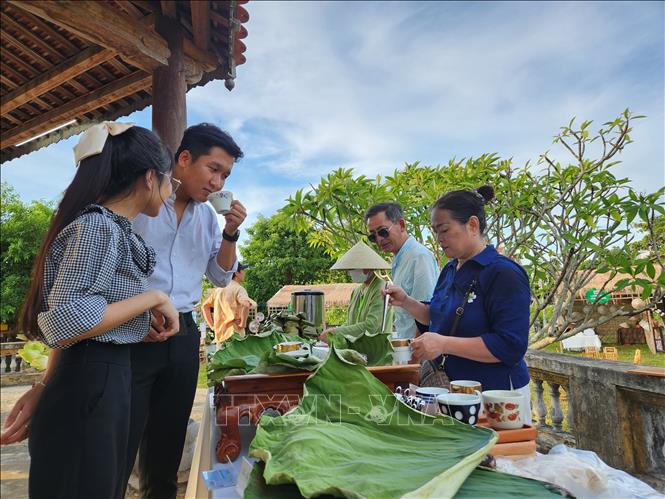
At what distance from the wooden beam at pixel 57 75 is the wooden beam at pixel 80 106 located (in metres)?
0.28

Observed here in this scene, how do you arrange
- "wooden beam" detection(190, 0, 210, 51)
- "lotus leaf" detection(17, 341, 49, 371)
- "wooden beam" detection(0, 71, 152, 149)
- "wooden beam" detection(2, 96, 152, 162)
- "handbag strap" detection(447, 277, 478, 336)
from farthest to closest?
"wooden beam" detection(2, 96, 152, 162) < "wooden beam" detection(0, 71, 152, 149) < "wooden beam" detection(190, 0, 210, 51) < "lotus leaf" detection(17, 341, 49, 371) < "handbag strap" detection(447, 277, 478, 336)

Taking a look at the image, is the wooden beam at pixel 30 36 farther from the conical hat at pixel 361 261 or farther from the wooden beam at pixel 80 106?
the conical hat at pixel 361 261

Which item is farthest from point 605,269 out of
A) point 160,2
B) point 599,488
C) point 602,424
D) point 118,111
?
point 118,111

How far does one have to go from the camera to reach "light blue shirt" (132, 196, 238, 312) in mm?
1816

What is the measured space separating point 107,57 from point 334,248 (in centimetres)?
330

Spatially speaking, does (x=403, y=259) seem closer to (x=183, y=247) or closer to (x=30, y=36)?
(x=183, y=247)

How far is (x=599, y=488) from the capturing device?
0.83m

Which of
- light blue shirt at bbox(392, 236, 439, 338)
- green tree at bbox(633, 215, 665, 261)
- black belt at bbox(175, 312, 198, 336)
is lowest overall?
black belt at bbox(175, 312, 198, 336)

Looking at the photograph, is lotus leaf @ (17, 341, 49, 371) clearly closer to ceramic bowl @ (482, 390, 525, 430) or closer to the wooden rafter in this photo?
ceramic bowl @ (482, 390, 525, 430)

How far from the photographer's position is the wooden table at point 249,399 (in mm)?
1163

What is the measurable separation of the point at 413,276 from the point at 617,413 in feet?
5.03

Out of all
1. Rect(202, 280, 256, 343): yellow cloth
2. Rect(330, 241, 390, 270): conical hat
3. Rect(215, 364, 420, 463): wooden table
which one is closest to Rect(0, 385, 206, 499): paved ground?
Rect(202, 280, 256, 343): yellow cloth

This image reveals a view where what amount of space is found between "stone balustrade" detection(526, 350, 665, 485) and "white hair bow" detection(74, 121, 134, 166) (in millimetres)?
2975

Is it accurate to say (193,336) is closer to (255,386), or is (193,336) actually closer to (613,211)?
(255,386)
